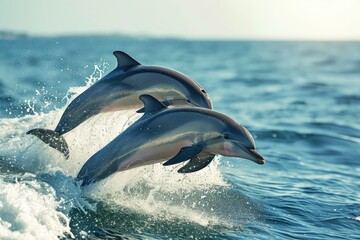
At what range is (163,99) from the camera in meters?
7.62

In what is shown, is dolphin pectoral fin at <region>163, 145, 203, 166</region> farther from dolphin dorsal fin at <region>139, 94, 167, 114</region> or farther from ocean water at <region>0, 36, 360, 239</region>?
ocean water at <region>0, 36, 360, 239</region>

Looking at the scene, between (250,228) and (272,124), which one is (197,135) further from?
(272,124)

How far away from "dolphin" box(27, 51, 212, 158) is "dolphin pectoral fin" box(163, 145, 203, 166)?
33.5 inches

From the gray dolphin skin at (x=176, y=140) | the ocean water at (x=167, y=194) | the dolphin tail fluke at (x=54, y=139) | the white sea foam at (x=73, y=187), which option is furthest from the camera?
the dolphin tail fluke at (x=54, y=139)

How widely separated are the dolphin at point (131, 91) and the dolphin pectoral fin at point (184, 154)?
85 cm

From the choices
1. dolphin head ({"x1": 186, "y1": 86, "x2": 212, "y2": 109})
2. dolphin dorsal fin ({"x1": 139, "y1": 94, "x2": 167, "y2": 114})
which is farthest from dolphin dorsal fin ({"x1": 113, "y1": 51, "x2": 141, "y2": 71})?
dolphin head ({"x1": 186, "y1": 86, "x2": 212, "y2": 109})

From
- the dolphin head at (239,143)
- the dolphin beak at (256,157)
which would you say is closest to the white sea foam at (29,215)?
the dolphin head at (239,143)

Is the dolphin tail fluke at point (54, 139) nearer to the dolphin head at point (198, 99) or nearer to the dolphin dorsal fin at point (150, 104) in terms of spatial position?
the dolphin dorsal fin at point (150, 104)

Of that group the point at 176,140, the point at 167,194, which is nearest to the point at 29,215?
the point at 176,140

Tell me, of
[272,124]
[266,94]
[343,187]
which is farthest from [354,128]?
[266,94]

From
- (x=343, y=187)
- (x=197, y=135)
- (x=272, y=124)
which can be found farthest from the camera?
(x=272, y=124)

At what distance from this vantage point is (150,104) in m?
7.16

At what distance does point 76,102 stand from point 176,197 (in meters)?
1.92

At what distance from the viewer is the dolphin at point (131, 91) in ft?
24.7
